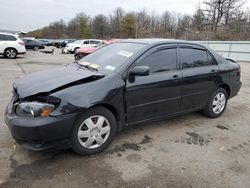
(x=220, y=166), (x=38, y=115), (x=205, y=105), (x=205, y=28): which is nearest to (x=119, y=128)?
(x=38, y=115)

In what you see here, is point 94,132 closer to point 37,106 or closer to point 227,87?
point 37,106

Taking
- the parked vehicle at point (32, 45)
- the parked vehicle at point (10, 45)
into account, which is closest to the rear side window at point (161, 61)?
the parked vehicle at point (10, 45)

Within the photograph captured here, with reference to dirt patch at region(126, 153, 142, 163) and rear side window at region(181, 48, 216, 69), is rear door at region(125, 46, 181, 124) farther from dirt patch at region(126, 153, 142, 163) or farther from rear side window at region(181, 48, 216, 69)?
dirt patch at region(126, 153, 142, 163)

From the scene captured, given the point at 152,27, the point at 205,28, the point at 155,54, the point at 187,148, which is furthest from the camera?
the point at 152,27

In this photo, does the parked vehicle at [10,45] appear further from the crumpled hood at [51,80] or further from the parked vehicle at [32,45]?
the crumpled hood at [51,80]

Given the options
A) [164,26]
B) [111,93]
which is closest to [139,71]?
[111,93]

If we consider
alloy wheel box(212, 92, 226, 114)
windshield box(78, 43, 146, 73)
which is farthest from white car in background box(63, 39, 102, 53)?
windshield box(78, 43, 146, 73)

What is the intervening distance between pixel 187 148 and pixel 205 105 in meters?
1.45

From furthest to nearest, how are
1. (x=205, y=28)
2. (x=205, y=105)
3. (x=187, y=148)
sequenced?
(x=205, y=28) < (x=205, y=105) < (x=187, y=148)

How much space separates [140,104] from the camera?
382 cm

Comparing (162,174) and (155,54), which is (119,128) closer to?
(162,174)

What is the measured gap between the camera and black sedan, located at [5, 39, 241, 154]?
3061 millimetres

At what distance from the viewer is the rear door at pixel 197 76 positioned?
14.6 feet

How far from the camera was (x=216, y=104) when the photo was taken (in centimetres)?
514
